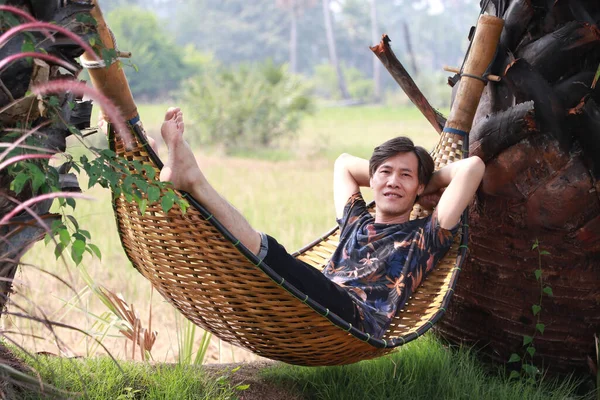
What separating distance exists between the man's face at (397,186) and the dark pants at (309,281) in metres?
0.47

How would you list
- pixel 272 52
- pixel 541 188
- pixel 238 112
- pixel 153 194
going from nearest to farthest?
1. pixel 153 194
2. pixel 541 188
3. pixel 238 112
4. pixel 272 52

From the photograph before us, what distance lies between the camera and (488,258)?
9.11ft

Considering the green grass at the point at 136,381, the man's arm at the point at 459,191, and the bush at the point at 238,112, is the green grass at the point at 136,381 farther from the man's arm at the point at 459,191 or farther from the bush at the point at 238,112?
the bush at the point at 238,112

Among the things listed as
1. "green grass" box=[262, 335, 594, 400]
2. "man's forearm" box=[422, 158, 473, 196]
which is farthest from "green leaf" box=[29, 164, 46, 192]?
"man's forearm" box=[422, 158, 473, 196]

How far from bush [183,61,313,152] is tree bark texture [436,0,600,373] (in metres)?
9.93

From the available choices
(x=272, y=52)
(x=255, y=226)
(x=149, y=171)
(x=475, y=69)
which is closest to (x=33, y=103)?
(x=149, y=171)

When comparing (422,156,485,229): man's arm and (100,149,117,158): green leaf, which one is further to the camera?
(422,156,485,229): man's arm

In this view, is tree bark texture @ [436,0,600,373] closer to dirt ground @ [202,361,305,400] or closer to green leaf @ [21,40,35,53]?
dirt ground @ [202,361,305,400]

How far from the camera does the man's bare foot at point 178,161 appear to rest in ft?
6.73

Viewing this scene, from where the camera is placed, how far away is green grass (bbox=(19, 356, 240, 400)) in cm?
234

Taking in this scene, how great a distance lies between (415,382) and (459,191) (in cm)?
68

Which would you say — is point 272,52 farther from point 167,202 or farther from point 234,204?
point 167,202

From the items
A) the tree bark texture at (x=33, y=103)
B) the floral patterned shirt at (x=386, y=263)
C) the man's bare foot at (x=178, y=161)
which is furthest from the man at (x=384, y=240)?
the tree bark texture at (x=33, y=103)

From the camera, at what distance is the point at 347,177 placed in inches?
118
